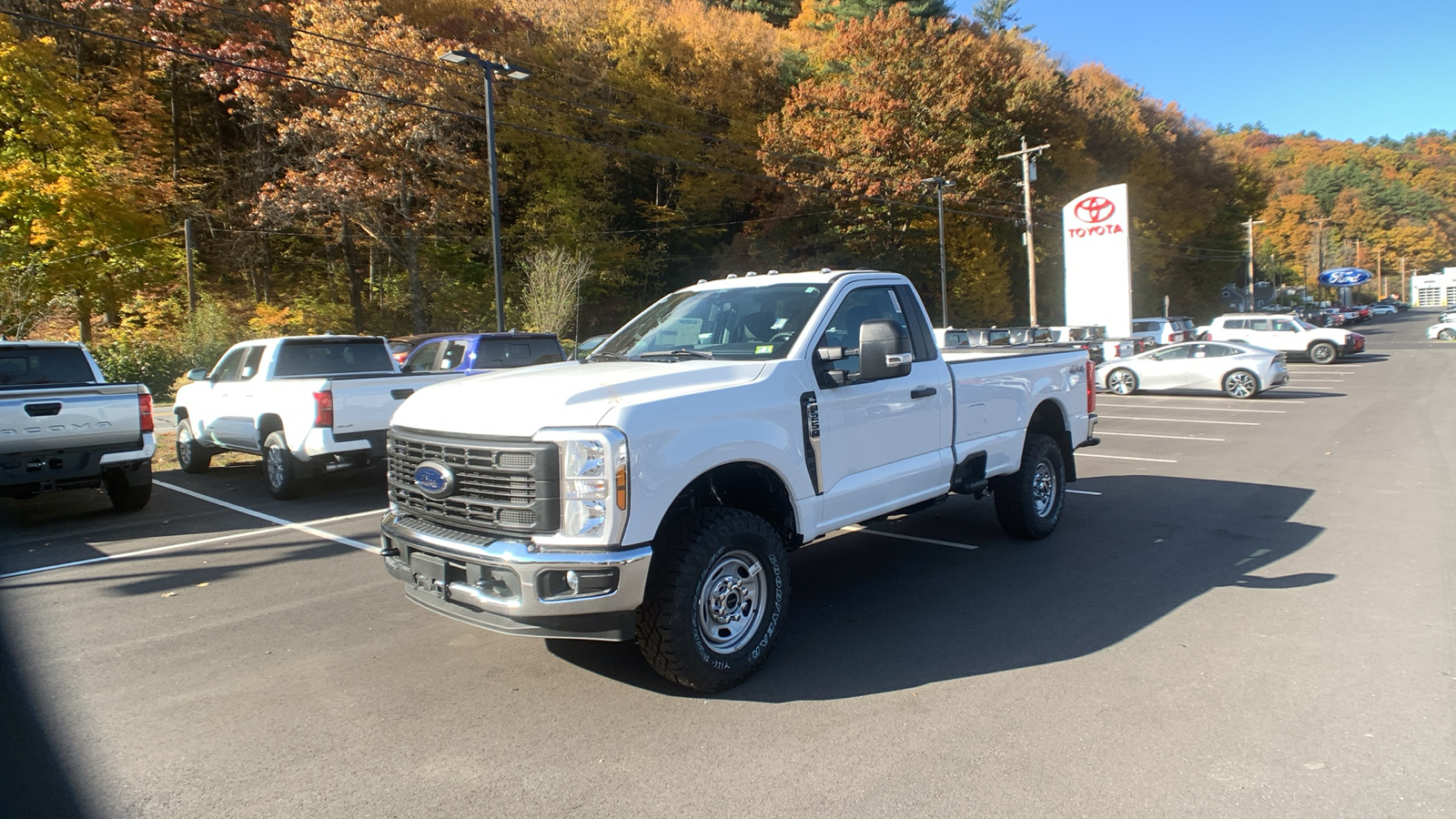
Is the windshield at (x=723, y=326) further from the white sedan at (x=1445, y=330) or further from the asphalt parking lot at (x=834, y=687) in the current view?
the white sedan at (x=1445, y=330)

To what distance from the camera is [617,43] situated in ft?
130

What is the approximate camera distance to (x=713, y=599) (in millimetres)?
4195

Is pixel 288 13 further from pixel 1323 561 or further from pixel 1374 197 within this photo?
pixel 1374 197

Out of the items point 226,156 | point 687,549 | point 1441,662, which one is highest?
point 226,156

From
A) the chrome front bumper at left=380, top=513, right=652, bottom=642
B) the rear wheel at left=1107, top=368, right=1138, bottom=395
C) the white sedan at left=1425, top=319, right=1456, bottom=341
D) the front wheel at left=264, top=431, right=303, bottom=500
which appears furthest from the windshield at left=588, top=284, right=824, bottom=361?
the white sedan at left=1425, top=319, right=1456, bottom=341

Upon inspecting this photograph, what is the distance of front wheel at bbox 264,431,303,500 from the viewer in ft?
30.2

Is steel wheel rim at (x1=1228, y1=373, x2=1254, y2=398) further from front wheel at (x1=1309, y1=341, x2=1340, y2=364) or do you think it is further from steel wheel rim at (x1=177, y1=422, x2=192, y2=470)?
steel wheel rim at (x1=177, y1=422, x2=192, y2=470)

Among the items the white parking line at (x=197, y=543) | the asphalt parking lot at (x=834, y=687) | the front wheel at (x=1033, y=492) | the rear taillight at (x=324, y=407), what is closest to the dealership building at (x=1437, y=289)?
the front wheel at (x=1033, y=492)

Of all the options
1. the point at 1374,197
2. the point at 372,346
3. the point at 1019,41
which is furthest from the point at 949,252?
the point at 1374,197

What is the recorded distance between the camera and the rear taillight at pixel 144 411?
858 cm

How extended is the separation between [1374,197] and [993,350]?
144145 mm

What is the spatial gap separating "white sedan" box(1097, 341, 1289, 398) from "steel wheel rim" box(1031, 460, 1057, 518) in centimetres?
1588

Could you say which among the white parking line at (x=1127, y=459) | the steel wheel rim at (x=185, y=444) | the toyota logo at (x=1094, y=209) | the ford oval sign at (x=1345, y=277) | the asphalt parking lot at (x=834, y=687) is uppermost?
the ford oval sign at (x=1345, y=277)

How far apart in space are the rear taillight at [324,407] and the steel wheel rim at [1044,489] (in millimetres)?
7004
